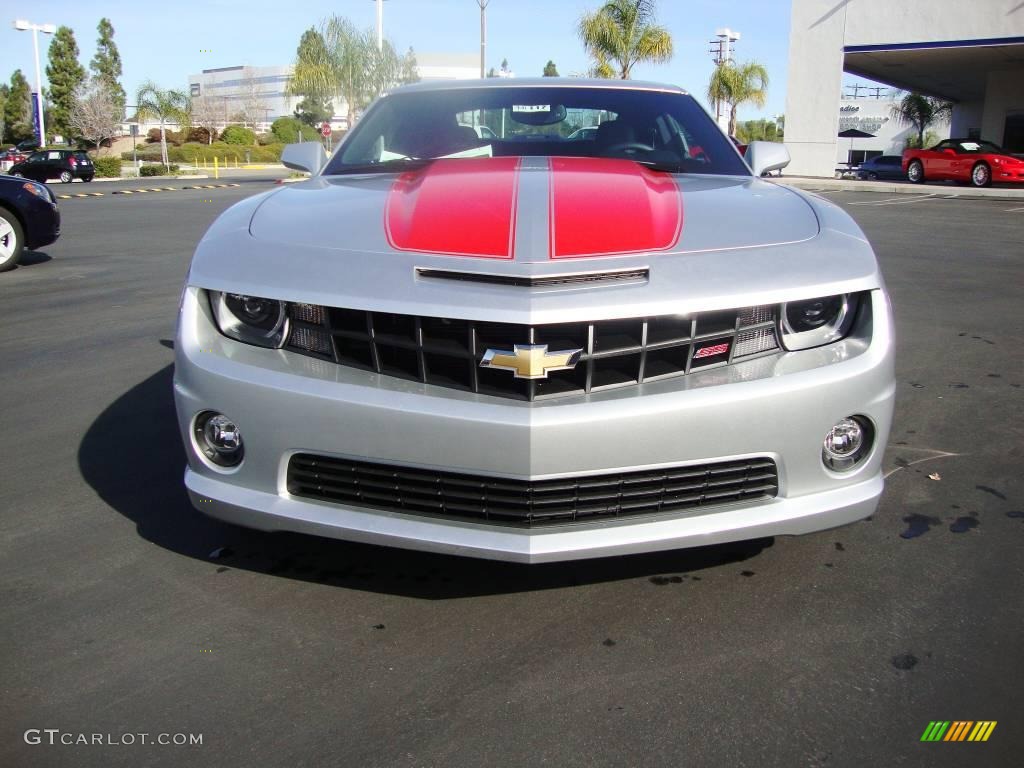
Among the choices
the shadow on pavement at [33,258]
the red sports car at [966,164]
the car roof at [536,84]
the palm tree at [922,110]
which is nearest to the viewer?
the car roof at [536,84]

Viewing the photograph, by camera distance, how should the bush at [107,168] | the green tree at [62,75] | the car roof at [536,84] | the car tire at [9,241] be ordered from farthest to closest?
the green tree at [62,75] < the bush at [107,168] < the car tire at [9,241] < the car roof at [536,84]

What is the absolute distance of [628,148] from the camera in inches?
147

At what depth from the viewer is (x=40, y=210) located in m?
9.96

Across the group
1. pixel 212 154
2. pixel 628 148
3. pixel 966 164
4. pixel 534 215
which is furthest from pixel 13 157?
pixel 534 215

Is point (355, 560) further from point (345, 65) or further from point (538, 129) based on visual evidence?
point (345, 65)

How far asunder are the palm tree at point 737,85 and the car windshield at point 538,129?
3578 centimetres

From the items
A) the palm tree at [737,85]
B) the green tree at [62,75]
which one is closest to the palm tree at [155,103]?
the green tree at [62,75]

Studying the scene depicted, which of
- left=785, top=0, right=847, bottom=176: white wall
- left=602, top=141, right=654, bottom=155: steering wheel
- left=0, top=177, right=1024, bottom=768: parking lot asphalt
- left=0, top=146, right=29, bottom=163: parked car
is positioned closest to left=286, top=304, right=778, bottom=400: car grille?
left=0, top=177, right=1024, bottom=768: parking lot asphalt

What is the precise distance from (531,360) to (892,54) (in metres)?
31.8

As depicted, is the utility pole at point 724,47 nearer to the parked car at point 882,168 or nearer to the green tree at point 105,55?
the parked car at point 882,168

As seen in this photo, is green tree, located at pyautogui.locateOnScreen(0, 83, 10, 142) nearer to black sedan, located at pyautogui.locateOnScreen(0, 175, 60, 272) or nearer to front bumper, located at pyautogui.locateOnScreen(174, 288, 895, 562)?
black sedan, located at pyautogui.locateOnScreen(0, 175, 60, 272)

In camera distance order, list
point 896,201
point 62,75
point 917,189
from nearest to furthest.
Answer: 1. point 896,201
2. point 917,189
3. point 62,75

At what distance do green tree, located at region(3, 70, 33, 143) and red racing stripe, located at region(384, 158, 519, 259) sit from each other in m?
75.5

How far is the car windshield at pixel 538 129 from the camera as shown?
12.1ft
